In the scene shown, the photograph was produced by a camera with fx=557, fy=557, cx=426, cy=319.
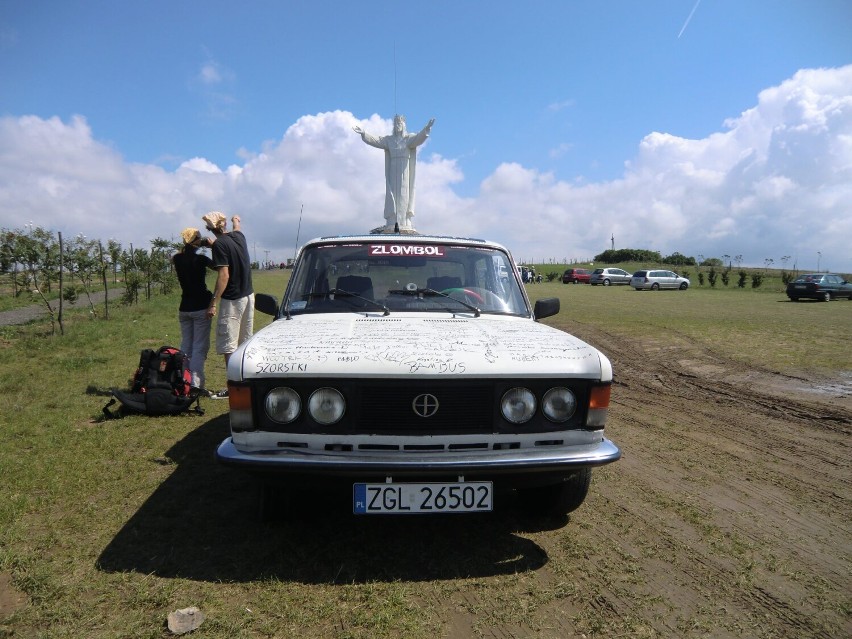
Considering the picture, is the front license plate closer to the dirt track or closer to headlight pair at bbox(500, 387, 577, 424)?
headlight pair at bbox(500, 387, 577, 424)

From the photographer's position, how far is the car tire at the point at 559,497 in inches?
126

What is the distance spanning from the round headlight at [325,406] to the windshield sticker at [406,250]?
5.36ft

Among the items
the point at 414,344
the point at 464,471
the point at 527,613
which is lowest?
the point at 527,613

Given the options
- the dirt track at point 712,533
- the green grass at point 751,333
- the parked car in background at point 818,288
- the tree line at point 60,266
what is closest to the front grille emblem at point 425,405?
the dirt track at point 712,533

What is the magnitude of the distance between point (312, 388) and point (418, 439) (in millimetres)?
570

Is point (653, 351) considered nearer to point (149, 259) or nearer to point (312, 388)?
point (312, 388)

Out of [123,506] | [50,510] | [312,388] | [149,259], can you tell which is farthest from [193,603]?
[149,259]

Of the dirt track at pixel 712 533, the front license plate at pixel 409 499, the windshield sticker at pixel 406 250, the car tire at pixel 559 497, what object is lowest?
the dirt track at pixel 712 533

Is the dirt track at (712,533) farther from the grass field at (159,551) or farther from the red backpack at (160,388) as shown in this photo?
the red backpack at (160,388)

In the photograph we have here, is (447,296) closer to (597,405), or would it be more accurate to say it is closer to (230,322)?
(597,405)

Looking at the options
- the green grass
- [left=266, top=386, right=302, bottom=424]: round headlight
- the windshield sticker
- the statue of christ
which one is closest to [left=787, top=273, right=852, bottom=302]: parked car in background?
the green grass

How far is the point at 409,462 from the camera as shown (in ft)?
8.65

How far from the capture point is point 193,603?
8.12 feet

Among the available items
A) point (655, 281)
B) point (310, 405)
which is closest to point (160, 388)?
point (310, 405)
